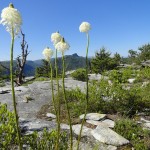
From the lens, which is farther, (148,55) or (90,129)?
(148,55)

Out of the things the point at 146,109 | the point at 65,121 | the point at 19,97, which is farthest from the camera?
the point at 19,97

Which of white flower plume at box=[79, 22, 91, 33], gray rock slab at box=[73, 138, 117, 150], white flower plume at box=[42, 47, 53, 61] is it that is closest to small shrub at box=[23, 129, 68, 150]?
gray rock slab at box=[73, 138, 117, 150]

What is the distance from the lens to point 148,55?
6228 cm

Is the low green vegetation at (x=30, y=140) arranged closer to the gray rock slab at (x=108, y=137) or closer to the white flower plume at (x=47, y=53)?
the gray rock slab at (x=108, y=137)

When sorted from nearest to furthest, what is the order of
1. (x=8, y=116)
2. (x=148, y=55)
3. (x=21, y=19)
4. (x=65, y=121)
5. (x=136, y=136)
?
(x=21, y=19) → (x=8, y=116) → (x=136, y=136) → (x=65, y=121) → (x=148, y=55)

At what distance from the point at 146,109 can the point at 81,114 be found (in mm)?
2745

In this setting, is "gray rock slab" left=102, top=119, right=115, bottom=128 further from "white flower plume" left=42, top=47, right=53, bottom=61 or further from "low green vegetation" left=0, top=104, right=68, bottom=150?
"white flower plume" left=42, top=47, right=53, bottom=61

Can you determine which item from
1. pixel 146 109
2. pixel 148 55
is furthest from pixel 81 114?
pixel 148 55

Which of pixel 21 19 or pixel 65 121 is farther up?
pixel 21 19

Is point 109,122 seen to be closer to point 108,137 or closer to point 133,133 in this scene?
point 133,133

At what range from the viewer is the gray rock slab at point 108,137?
7.46 meters

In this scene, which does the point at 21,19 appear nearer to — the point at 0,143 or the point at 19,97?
the point at 0,143

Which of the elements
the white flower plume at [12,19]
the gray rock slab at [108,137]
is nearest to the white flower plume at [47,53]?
the white flower plume at [12,19]

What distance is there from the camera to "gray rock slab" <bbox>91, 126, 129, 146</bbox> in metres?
7.46
